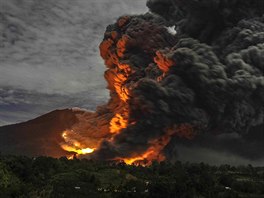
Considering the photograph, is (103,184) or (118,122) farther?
(118,122)

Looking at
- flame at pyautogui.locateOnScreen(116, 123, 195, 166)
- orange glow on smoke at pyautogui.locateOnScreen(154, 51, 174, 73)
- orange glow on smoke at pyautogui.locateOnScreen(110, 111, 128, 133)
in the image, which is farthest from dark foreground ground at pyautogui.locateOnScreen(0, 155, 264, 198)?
orange glow on smoke at pyautogui.locateOnScreen(154, 51, 174, 73)

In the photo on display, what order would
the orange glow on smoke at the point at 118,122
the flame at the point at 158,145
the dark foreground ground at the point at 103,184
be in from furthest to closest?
1. the orange glow on smoke at the point at 118,122
2. the flame at the point at 158,145
3. the dark foreground ground at the point at 103,184

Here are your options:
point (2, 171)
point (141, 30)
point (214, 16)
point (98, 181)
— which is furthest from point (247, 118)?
point (2, 171)

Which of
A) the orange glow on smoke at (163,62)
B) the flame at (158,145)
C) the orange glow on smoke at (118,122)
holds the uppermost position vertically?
the orange glow on smoke at (163,62)

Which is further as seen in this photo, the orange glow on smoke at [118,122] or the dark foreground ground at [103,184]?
the orange glow on smoke at [118,122]

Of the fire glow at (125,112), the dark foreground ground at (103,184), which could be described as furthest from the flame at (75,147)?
the dark foreground ground at (103,184)

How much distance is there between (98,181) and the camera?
5884 centimetres

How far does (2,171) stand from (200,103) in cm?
4420

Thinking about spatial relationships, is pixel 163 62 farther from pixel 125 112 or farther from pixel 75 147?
pixel 75 147

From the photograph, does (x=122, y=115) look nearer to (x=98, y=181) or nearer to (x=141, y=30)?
(x=141, y=30)

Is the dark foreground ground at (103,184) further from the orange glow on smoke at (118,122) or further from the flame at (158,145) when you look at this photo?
the orange glow on smoke at (118,122)

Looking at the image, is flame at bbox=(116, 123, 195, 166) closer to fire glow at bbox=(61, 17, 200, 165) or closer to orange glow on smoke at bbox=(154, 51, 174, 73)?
fire glow at bbox=(61, 17, 200, 165)

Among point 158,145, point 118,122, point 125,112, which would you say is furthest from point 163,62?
point 158,145

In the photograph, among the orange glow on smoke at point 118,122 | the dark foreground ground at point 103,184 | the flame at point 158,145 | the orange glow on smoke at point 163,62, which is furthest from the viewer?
the orange glow on smoke at point 118,122
